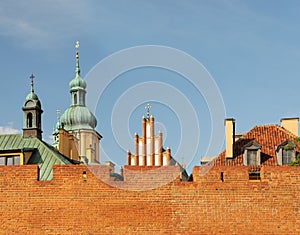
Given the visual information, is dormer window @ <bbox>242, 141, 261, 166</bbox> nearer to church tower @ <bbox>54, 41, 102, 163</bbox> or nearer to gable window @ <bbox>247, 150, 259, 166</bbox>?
gable window @ <bbox>247, 150, 259, 166</bbox>

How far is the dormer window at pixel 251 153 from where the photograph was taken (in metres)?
26.1

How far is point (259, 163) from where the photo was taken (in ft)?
84.7

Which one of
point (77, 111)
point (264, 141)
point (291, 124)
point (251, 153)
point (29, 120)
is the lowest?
point (251, 153)

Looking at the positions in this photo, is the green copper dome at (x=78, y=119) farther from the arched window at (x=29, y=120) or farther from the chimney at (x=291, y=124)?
the chimney at (x=291, y=124)

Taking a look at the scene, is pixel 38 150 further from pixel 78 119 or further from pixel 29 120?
pixel 78 119

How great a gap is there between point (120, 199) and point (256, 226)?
4.32 metres

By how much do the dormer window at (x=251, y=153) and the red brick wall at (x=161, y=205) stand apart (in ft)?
13.6

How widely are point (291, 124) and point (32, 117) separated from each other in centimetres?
1081

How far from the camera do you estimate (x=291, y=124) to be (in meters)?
29.2

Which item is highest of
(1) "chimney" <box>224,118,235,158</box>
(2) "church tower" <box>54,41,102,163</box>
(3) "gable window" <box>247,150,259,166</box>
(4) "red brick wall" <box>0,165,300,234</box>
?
(2) "church tower" <box>54,41,102,163</box>

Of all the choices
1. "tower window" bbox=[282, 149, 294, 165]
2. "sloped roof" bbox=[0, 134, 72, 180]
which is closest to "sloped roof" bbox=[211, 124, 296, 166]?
"tower window" bbox=[282, 149, 294, 165]

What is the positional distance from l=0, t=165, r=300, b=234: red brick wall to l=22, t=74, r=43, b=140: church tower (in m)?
6.28

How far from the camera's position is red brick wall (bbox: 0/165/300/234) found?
21.6m

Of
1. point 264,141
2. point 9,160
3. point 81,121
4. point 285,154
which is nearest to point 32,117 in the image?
point 9,160
